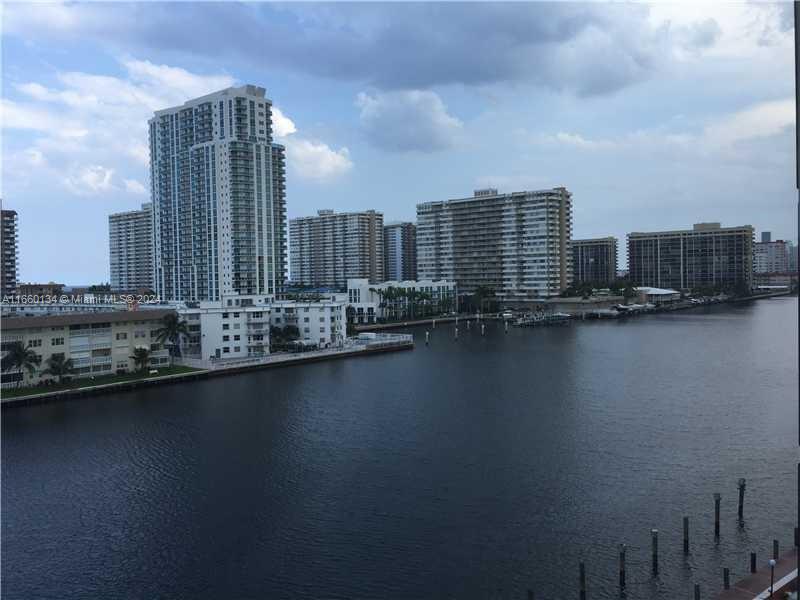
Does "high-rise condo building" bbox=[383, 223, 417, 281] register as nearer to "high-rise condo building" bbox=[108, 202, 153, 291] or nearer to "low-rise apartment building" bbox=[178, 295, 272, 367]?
"high-rise condo building" bbox=[108, 202, 153, 291]

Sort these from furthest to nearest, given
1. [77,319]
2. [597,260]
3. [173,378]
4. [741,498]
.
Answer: [597,260] < [173,378] < [77,319] < [741,498]

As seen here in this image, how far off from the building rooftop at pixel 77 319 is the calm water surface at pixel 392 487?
4.07 m

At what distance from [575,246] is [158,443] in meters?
113

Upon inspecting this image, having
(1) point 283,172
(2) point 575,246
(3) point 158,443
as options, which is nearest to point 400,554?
(3) point 158,443

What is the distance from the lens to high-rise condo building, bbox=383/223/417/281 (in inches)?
4380

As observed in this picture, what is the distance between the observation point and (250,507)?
50.6 feet

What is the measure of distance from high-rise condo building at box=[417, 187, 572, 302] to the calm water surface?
48.2 metres

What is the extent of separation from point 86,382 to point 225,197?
31.8 m

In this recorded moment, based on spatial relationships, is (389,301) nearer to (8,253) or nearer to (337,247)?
(337,247)

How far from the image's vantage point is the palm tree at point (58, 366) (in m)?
28.7

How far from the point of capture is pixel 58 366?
94.3ft

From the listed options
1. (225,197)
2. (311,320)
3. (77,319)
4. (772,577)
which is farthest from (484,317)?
(772,577)

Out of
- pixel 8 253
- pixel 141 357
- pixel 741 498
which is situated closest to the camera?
pixel 741 498

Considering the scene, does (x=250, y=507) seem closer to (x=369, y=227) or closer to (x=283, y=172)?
(x=283, y=172)
